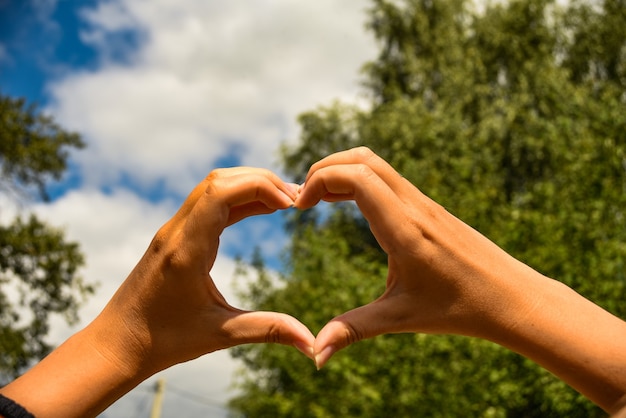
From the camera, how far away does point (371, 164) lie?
54.6 inches

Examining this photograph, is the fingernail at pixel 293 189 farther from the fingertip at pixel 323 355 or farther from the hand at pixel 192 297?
the fingertip at pixel 323 355

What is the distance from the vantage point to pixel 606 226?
1050 centimetres

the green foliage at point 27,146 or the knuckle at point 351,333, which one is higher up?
the green foliage at point 27,146

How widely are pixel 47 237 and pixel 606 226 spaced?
487 inches

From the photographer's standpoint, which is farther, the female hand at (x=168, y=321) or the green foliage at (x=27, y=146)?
the green foliage at (x=27, y=146)

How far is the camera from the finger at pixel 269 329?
147cm

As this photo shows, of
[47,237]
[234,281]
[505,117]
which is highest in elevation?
[505,117]

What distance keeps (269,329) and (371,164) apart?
1.39 ft

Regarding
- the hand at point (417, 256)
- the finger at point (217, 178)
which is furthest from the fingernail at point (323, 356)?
the finger at point (217, 178)

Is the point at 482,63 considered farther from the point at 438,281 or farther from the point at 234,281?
the point at 438,281

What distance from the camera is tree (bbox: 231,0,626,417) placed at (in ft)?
33.6

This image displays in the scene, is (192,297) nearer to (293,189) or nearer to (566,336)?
(293,189)

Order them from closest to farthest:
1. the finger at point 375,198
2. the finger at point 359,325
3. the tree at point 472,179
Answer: the finger at point 375,198 < the finger at point 359,325 < the tree at point 472,179

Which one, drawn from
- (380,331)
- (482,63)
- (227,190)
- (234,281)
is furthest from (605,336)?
(482,63)
